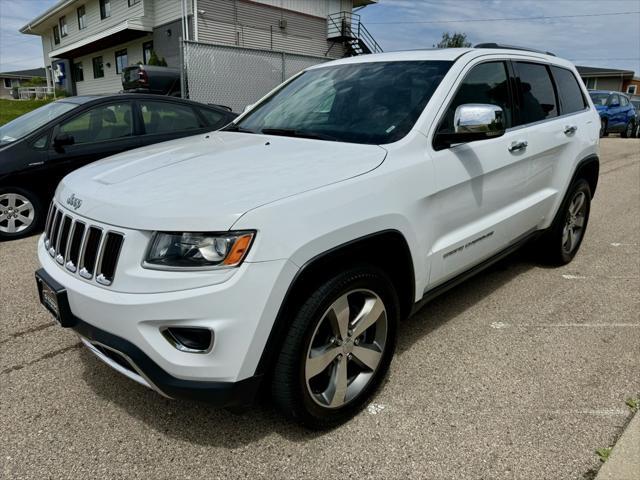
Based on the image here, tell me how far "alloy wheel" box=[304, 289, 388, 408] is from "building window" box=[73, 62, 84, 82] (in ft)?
111

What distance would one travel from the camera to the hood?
6.89ft

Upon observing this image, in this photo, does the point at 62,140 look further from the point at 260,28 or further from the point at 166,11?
the point at 260,28

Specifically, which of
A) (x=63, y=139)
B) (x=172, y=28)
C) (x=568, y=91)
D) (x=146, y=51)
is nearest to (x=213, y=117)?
(x=63, y=139)

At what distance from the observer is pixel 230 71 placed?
38.1 ft

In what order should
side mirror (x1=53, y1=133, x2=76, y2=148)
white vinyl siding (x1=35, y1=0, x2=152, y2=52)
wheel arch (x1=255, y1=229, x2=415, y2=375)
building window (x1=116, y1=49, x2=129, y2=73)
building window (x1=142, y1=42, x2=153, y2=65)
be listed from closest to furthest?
wheel arch (x1=255, y1=229, x2=415, y2=375), side mirror (x1=53, y1=133, x2=76, y2=148), white vinyl siding (x1=35, y1=0, x2=152, y2=52), building window (x1=142, y1=42, x2=153, y2=65), building window (x1=116, y1=49, x2=129, y2=73)

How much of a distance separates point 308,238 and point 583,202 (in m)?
3.74

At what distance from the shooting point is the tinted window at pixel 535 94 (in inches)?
154

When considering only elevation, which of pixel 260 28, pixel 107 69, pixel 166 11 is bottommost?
pixel 107 69

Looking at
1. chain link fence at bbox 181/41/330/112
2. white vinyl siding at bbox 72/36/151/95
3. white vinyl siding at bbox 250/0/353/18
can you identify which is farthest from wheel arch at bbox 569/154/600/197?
white vinyl siding at bbox 72/36/151/95

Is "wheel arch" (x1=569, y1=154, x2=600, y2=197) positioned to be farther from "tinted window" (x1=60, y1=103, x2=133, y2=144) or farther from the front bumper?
"tinted window" (x1=60, y1=103, x2=133, y2=144)

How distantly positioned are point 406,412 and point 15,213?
501cm

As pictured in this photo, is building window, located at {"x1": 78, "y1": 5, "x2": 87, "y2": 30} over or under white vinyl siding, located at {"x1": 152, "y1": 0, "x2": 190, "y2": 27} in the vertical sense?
over

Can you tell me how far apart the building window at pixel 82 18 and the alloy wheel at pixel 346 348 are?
30983 millimetres

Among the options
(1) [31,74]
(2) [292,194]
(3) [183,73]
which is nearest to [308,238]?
(2) [292,194]
